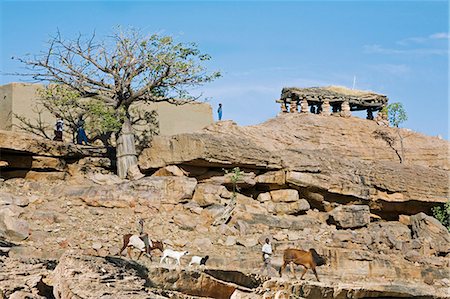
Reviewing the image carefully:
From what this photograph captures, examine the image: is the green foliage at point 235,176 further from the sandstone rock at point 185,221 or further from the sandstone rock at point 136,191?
the sandstone rock at point 185,221

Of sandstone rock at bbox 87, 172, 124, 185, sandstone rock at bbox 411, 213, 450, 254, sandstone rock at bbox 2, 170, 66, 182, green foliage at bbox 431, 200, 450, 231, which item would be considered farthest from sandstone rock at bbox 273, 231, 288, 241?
green foliage at bbox 431, 200, 450, 231

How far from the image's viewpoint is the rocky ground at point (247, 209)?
15.4 meters

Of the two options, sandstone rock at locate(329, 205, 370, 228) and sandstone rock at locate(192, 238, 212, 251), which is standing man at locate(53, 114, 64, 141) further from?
sandstone rock at locate(329, 205, 370, 228)

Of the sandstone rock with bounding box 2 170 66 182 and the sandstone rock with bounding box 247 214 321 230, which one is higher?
the sandstone rock with bounding box 2 170 66 182

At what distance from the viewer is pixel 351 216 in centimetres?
1972

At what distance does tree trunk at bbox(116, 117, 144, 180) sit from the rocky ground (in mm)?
349

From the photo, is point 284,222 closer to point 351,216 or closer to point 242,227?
point 242,227

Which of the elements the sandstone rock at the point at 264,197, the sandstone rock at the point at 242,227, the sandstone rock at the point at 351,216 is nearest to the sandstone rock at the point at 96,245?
the sandstone rock at the point at 242,227

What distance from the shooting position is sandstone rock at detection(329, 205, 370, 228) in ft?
64.0

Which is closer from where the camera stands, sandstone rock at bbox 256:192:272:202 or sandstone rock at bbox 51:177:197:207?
sandstone rock at bbox 51:177:197:207

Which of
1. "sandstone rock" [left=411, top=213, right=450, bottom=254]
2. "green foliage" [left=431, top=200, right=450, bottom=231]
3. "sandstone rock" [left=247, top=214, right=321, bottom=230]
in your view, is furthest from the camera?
"green foliage" [left=431, top=200, right=450, bottom=231]

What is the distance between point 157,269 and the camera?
8484mm

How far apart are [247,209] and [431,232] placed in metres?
5.24

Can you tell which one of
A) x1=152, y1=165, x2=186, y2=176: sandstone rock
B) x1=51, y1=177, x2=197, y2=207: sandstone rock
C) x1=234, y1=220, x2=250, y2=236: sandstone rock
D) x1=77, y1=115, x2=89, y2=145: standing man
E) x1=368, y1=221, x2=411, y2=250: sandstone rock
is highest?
x1=77, y1=115, x2=89, y2=145: standing man
